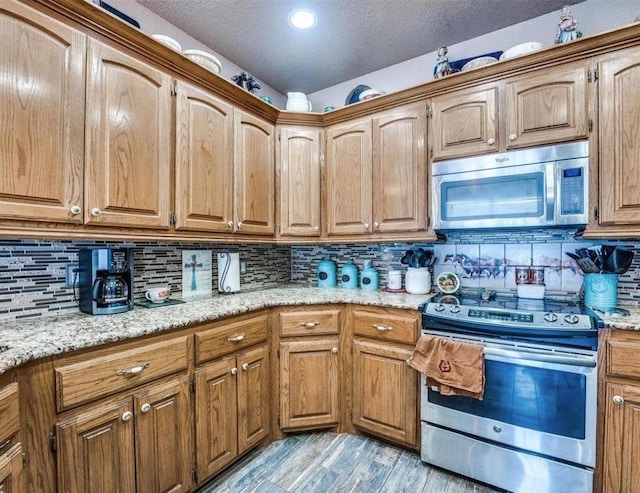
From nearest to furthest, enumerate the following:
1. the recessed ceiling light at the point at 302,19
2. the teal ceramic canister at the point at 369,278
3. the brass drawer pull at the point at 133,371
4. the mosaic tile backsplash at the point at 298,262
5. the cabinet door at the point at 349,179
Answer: the brass drawer pull at the point at 133,371
the mosaic tile backsplash at the point at 298,262
the recessed ceiling light at the point at 302,19
the cabinet door at the point at 349,179
the teal ceramic canister at the point at 369,278

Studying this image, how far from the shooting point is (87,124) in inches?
53.6

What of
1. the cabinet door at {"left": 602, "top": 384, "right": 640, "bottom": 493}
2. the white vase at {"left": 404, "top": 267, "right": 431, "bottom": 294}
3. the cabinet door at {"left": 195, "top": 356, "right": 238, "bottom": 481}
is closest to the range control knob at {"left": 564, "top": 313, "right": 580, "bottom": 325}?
the cabinet door at {"left": 602, "top": 384, "right": 640, "bottom": 493}

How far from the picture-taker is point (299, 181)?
2.40 m

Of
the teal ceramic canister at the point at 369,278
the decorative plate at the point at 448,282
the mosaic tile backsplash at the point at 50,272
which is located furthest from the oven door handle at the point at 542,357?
the mosaic tile backsplash at the point at 50,272

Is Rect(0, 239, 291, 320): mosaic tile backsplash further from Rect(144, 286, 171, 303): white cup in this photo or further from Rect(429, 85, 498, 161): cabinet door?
Rect(429, 85, 498, 161): cabinet door

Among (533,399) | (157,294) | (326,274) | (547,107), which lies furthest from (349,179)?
(533,399)

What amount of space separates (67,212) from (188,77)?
0.98 metres

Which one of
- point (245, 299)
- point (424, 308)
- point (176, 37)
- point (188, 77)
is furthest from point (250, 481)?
point (176, 37)

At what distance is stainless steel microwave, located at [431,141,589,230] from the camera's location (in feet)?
5.39

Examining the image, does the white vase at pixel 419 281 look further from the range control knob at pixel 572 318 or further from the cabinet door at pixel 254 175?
the cabinet door at pixel 254 175

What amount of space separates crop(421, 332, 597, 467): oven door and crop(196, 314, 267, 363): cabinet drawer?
107cm

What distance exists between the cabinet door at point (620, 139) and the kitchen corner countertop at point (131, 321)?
1070 millimetres

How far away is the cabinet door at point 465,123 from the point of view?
A: 1847 mm

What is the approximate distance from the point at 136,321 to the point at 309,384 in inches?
43.5
